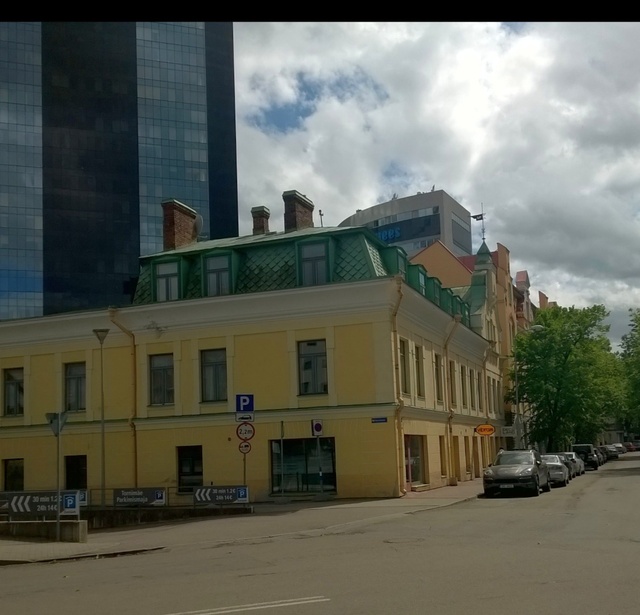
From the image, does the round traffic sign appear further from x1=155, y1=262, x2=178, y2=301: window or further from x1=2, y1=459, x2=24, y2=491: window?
x1=2, y1=459, x2=24, y2=491: window

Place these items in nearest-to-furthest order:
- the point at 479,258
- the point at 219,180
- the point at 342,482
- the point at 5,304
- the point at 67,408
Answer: the point at 342,482, the point at 67,408, the point at 479,258, the point at 5,304, the point at 219,180

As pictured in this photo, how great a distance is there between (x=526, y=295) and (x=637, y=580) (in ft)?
223

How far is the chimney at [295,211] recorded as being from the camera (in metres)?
34.3

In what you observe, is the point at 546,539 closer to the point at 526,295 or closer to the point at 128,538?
the point at 128,538

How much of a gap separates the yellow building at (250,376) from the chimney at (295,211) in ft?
0.30

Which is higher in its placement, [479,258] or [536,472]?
[479,258]

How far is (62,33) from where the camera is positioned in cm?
9594

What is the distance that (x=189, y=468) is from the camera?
98.5ft

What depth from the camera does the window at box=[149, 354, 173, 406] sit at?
3070 cm

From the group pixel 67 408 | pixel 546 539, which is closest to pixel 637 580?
pixel 546 539

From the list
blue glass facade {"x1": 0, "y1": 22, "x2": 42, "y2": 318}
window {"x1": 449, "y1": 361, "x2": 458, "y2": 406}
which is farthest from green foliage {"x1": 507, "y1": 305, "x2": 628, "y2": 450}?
blue glass facade {"x1": 0, "y1": 22, "x2": 42, "y2": 318}

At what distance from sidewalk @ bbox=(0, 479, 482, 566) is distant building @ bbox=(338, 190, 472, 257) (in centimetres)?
8353

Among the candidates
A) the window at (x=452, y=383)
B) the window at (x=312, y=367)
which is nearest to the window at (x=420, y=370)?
the window at (x=312, y=367)

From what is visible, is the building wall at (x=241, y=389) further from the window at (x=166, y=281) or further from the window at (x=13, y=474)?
the window at (x=166, y=281)
